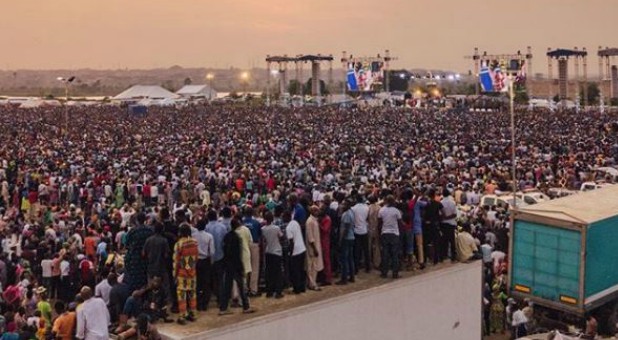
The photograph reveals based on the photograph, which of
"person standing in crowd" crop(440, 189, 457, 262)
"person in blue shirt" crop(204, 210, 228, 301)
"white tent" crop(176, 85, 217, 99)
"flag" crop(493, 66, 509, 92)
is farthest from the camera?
"white tent" crop(176, 85, 217, 99)

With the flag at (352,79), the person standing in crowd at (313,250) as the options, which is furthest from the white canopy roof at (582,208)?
the flag at (352,79)

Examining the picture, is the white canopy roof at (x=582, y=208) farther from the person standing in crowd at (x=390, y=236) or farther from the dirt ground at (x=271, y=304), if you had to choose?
the person standing in crowd at (x=390, y=236)

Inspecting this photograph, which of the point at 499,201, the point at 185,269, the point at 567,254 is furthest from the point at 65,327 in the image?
the point at 499,201

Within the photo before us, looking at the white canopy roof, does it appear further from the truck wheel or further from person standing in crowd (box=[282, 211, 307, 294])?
person standing in crowd (box=[282, 211, 307, 294])

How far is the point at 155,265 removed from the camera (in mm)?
7707

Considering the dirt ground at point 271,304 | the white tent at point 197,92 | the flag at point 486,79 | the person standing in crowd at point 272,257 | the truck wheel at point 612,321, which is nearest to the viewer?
the dirt ground at point 271,304

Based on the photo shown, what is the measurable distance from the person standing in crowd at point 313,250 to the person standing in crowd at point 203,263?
1.39m

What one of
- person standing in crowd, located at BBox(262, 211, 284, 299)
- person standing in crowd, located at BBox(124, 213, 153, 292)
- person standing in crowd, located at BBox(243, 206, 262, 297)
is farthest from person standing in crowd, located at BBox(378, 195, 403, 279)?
person standing in crowd, located at BBox(124, 213, 153, 292)

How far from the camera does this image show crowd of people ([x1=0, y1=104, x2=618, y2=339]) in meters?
7.91

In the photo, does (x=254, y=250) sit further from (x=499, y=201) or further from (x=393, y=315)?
(x=499, y=201)

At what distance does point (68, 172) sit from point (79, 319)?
15.4 m

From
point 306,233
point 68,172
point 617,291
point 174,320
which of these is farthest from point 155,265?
point 68,172

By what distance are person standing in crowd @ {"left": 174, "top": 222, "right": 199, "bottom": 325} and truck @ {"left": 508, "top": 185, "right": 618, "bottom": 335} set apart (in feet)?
19.9

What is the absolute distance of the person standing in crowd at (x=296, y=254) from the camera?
8.60m
